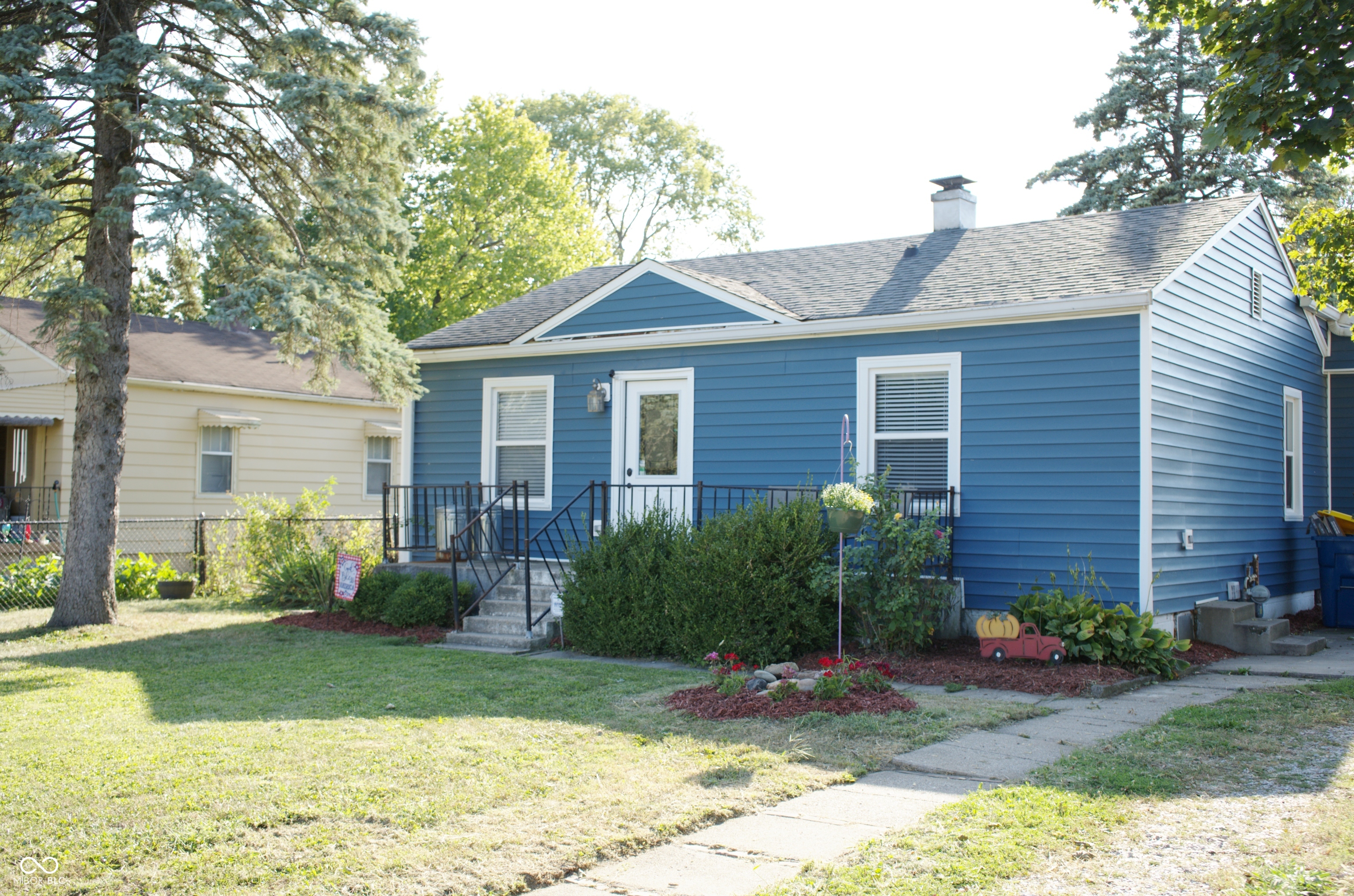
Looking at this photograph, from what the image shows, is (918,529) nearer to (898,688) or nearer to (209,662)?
(898,688)

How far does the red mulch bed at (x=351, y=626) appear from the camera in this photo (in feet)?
35.2

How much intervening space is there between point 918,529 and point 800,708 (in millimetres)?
2376

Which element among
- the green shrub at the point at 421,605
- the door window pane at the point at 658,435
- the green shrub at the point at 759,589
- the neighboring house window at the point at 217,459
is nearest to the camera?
the green shrub at the point at 759,589

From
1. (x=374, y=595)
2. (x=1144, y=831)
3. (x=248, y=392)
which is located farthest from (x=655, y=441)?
(x=248, y=392)

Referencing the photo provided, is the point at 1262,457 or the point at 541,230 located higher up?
the point at 541,230

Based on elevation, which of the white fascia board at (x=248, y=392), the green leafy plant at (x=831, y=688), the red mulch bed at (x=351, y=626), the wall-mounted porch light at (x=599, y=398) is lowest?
the red mulch bed at (x=351, y=626)

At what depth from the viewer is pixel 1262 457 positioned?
11.7 m

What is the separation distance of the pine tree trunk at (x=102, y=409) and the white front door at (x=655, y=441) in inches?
204

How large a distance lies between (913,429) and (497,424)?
5.22 m

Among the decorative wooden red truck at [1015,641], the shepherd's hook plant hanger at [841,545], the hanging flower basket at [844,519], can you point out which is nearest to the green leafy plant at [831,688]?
the shepherd's hook plant hanger at [841,545]

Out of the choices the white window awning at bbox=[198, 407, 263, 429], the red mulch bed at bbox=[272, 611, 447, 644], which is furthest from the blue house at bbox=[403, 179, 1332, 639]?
the white window awning at bbox=[198, 407, 263, 429]

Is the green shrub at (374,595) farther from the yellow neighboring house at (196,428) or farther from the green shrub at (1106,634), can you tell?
the green shrub at (1106,634)

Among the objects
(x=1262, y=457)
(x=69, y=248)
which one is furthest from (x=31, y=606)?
(x=1262, y=457)

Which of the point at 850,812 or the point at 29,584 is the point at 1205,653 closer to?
the point at 850,812
